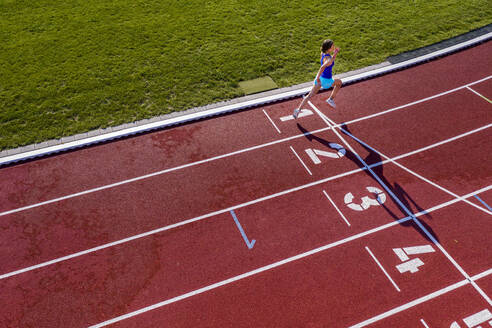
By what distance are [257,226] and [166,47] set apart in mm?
7374

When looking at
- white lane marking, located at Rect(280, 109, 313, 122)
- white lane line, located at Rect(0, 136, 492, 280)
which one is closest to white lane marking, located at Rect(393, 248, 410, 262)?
white lane line, located at Rect(0, 136, 492, 280)

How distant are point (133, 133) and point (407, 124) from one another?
7643 millimetres

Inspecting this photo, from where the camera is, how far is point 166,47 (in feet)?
36.3

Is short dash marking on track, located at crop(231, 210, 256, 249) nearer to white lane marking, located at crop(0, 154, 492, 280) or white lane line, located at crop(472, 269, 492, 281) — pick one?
white lane marking, located at crop(0, 154, 492, 280)

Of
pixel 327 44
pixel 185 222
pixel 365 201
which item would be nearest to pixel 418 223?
pixel 365 201

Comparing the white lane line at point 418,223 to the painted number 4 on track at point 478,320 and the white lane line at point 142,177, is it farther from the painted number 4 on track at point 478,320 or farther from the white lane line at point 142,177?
the white lane line at point 142,177

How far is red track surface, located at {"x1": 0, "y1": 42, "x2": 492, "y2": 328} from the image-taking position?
595 centimetres

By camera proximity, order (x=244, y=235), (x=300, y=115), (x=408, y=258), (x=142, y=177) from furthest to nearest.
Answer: (x=300, y=115) → (x=142, y=177) → (x=244, y=235) → (x=408, y=258)

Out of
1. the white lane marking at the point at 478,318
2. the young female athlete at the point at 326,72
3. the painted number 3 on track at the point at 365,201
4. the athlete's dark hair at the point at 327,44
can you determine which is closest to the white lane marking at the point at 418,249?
the painted number 3 on track at the point at 365,201

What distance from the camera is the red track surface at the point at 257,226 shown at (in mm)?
5949

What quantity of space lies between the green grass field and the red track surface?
1.50 m

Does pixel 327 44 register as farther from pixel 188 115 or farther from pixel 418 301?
pixel 418 301

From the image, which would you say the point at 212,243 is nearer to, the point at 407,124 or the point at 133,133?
the point at 133,133

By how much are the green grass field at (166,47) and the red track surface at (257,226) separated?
1.50 meters
